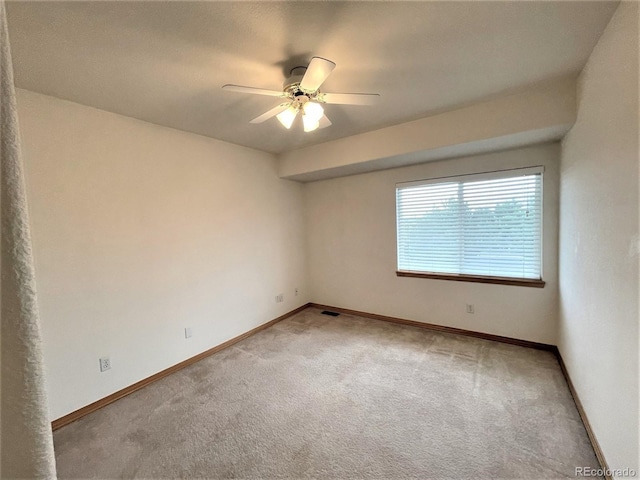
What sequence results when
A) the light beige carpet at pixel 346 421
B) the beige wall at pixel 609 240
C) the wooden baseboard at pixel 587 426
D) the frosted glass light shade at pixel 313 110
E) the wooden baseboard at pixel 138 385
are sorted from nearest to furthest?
1. the beige wall at pixel 609 240
2. the wooden baseboard at pixel 587 426
3. the light beige carpet at pixel 346 421
4. the frosted glass light shade at pixel 313 110
5. the wooden baseboard at pixel 138 385

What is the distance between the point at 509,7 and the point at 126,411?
11.8 feet

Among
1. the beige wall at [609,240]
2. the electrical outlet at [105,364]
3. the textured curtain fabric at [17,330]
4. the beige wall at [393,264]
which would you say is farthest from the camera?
the beige wall at [393,264]

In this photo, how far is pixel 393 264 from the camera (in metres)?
3.78

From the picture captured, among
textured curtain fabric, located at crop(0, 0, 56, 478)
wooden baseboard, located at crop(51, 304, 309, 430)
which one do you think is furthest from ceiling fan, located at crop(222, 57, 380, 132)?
wooden baseboard, located at crop(51, 304, 309, 430)

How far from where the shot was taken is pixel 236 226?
341 centimetres

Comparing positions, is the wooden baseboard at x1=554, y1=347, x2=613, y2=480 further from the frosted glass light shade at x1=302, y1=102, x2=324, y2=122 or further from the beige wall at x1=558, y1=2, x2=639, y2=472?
the frosted glass light shade at x1=302, y1=102, x2=324, y2=122

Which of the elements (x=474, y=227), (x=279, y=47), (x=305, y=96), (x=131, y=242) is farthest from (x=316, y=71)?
(x=474, y=227)

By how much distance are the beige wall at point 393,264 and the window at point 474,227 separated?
0.09 metres

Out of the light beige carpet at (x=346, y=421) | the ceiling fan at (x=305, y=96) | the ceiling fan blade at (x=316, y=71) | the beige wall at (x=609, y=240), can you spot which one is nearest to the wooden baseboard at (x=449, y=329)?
the light beige carpet at (x=346, y=421)

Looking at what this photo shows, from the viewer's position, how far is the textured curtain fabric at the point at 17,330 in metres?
0.34

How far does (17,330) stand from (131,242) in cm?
249

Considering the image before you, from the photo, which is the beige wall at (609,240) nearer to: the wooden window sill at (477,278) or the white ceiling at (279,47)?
the white ceiling at (279,47)
